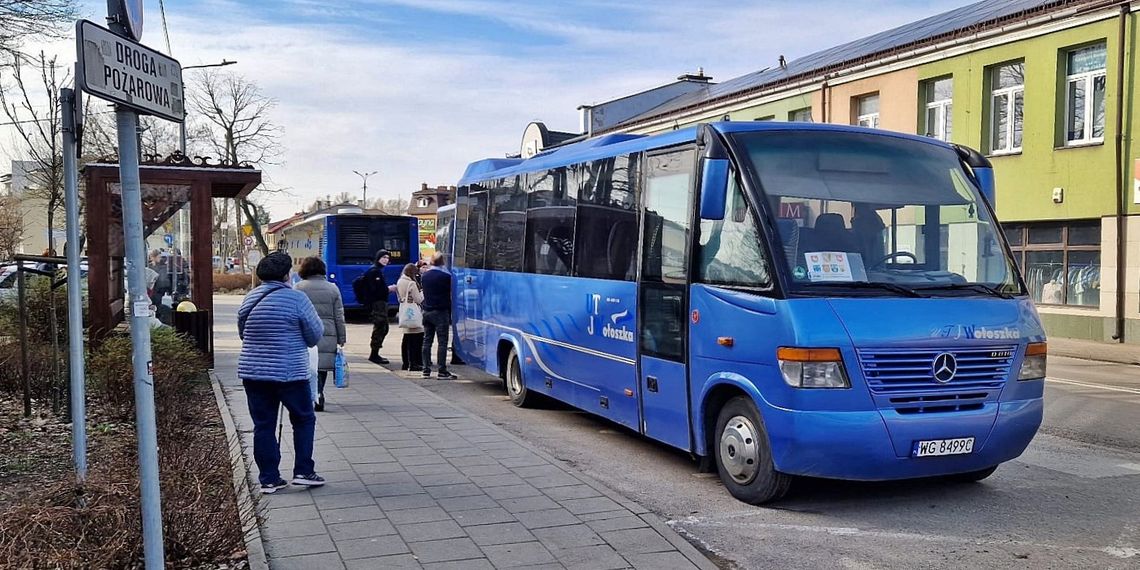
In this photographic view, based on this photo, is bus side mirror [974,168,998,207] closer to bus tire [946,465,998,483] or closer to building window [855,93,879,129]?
bus tire [946,465,998,483]

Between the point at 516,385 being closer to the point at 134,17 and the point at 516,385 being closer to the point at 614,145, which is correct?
the point at 614,145

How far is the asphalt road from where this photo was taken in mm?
5285

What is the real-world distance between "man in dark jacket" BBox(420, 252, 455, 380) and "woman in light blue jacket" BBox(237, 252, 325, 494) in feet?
21.4

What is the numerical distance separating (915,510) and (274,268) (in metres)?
4.71

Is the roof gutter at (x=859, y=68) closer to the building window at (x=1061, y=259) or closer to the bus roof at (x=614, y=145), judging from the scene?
the building window at (x=1061, y=259)

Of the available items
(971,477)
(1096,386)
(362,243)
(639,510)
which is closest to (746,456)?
(639,510)

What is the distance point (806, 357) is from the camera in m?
5.72

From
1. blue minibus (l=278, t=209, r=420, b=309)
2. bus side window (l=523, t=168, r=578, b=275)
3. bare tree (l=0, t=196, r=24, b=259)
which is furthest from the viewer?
blue minibus (l=278, t=209, r=420, b=309)

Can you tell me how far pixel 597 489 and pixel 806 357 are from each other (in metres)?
1.79

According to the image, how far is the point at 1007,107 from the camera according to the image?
22.4 metres

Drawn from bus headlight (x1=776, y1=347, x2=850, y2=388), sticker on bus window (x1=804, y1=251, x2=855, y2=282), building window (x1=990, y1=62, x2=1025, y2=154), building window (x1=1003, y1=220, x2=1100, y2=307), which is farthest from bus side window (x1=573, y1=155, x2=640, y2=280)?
building window (x1=990, y1=62, x2=1025, y2=154)

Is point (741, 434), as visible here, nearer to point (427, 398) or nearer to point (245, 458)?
point (245, 458)

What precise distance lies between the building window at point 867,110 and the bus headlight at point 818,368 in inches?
862

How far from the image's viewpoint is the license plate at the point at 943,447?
229 inches
